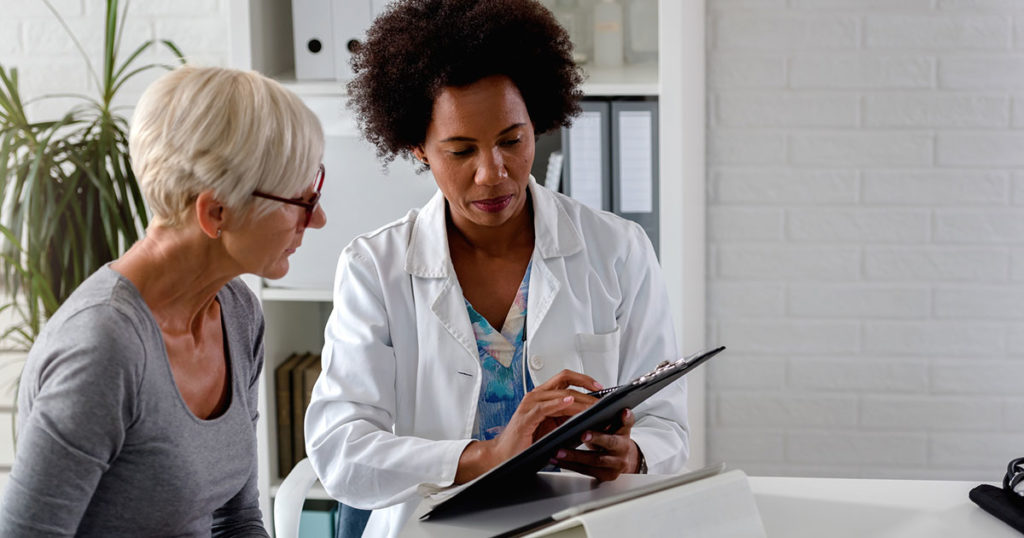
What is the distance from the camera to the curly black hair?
1.65 meters

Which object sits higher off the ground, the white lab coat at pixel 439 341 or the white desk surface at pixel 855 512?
the white lab coat at pixel 439 341

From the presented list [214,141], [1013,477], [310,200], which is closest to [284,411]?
[310,200]

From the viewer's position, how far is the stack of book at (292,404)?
252 cm

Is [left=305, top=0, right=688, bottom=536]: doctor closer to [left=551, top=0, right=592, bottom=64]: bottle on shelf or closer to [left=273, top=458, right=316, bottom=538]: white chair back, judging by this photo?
[left=273, top=458, right=316, bottom=538]: white chair back

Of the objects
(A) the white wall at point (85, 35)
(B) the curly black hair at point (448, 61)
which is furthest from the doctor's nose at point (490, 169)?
(A) the white wall at point (85, 35)

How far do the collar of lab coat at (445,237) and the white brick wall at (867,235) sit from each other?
1016mm

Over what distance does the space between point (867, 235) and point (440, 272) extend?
1372 millimetres

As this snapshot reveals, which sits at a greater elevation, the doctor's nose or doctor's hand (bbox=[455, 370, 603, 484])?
the doctor's nose

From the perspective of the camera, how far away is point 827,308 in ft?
8.82

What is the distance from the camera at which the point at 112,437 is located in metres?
1.14

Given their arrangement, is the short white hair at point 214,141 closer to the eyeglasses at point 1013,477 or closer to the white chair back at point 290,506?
the white chair back at point 290,506

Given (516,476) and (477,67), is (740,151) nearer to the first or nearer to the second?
(477,67)

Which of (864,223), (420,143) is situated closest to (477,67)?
(420,143)

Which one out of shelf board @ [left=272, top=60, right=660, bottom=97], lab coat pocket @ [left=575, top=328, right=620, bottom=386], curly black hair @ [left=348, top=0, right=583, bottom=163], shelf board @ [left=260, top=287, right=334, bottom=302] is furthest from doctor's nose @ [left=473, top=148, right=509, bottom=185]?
shelf board @ [left=260, top=287, right=334, bottom=302]
